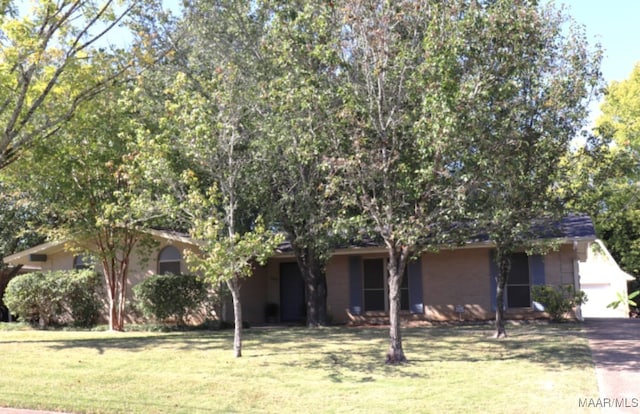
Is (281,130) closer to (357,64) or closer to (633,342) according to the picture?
(357,64)

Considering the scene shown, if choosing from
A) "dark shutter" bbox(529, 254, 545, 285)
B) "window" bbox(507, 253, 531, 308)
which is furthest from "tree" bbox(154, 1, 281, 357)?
"dark shutter" bbox(529, 254, 545, 285)

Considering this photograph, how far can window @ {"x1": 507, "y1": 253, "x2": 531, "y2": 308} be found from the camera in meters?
19.8

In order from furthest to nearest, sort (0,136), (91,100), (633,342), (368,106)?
(91,100), (0,136), (633,342), (368,106)

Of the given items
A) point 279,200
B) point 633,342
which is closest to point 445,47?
point 279,200

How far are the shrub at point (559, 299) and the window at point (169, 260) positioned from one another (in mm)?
12022

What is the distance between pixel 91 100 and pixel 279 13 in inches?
268

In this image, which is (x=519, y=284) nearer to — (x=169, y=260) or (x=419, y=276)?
→ (x=419, y=276)

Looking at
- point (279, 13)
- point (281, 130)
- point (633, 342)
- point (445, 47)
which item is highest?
point (279, 13)

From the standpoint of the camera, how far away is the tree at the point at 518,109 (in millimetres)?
11305

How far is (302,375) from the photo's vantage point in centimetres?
1102

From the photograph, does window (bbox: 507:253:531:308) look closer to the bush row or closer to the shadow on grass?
the shadow on grass

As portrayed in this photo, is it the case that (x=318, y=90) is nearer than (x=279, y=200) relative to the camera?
Yes

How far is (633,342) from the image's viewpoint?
13961mm

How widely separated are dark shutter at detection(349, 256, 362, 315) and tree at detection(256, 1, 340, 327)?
4701mm
